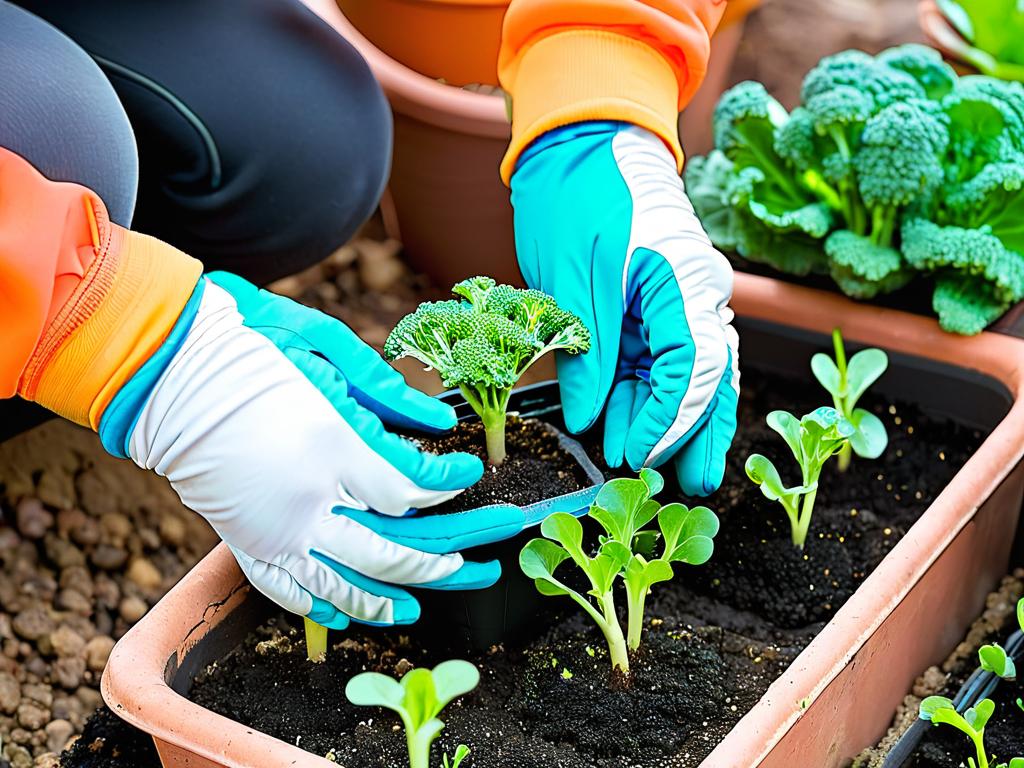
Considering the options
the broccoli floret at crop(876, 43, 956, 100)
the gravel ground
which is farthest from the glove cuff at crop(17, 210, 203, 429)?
the broccoli floret at crop(876, 43, 956, 100)

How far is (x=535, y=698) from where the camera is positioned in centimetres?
116

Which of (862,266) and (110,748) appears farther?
(862,266)

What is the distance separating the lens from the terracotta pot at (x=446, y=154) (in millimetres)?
1866

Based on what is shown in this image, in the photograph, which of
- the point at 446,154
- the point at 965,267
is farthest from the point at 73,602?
the point at 965,267

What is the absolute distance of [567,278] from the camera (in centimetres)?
130

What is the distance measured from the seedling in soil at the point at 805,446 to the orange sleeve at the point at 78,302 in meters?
0.60

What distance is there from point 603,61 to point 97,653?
952mm

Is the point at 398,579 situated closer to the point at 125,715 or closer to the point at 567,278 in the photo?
the point at 125,715

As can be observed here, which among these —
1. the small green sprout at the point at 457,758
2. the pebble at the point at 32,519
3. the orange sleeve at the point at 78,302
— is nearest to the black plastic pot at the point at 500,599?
the small green sprout at the point at 457,758

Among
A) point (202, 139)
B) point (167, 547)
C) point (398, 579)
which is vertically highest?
point (202, 139)

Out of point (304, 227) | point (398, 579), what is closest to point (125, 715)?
point (398, 579)

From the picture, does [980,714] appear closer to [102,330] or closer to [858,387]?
[858,387]

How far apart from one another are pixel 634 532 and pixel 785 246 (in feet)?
2.24

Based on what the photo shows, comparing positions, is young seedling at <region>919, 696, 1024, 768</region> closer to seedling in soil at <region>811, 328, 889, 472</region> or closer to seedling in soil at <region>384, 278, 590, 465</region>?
seedling in soil at <region>811, 328, 889, 472</region>
